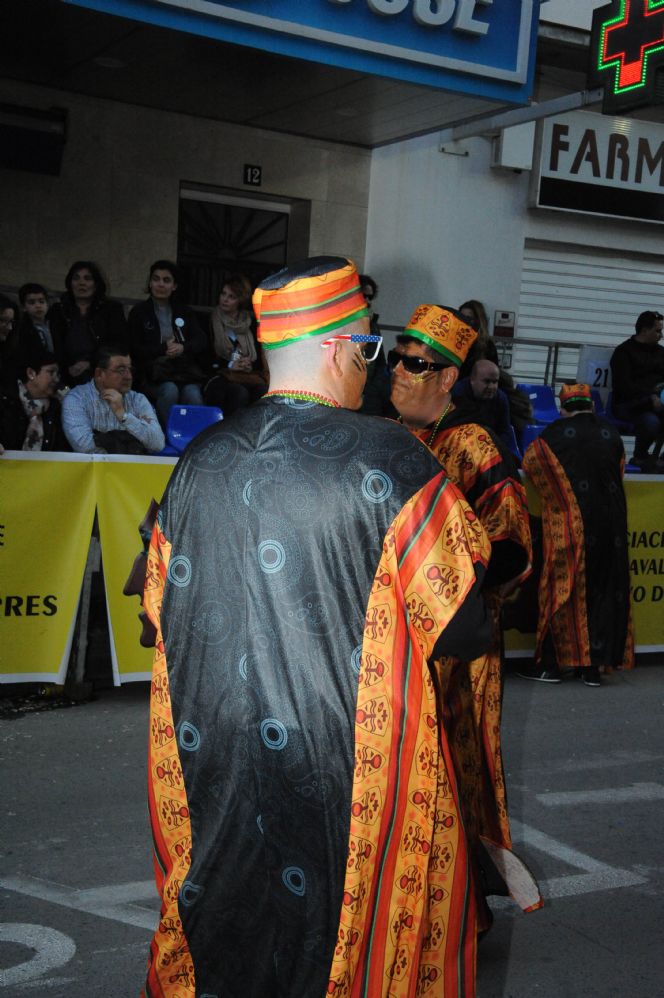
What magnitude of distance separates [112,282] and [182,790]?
10349 millimetres

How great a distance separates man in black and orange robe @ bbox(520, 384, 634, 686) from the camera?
24.6 ft

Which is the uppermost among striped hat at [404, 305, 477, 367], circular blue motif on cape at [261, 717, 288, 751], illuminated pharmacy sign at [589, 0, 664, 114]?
illuminated pharmacy sign at [589, 0, 664, 114]

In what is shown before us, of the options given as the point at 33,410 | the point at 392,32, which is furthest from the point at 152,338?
the point at 392,32

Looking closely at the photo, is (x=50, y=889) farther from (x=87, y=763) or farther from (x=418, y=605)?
(x=418, y=605)

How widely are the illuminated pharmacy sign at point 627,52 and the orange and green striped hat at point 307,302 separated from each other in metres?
7.78

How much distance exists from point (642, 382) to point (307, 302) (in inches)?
408

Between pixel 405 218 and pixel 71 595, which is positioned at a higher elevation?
pixel 405 218

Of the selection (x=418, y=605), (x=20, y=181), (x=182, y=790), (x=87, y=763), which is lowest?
(x=87, y=763)

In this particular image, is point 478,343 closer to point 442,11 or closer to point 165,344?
point 165,344

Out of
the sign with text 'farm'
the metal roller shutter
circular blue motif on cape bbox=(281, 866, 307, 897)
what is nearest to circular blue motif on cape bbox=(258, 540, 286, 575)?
circular blue motif on cape bbox=(281, 866, 307, 897)

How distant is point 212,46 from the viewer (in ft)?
32.0

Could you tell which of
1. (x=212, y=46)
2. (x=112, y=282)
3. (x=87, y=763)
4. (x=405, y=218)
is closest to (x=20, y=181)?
(x=112, y=282)

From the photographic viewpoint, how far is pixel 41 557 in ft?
20.4

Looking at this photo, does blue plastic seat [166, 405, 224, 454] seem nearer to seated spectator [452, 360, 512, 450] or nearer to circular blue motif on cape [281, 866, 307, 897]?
seated spectator [452, 360, 512, 450]
